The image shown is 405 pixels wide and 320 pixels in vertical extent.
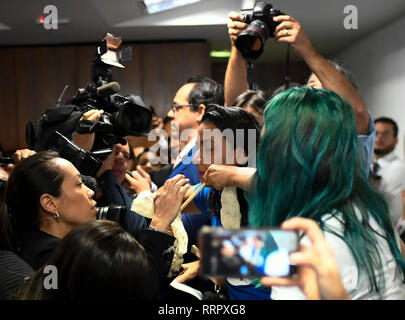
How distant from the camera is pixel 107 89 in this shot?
1.23 m

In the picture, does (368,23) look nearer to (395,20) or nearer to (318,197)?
(395,20)

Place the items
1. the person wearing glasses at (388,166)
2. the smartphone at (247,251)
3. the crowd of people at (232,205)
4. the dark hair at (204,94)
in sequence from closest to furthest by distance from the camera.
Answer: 1. the smartphone at (247,251)
2. the crowd of people at (232,205)
3. the dark hair at (204,94)
4. the person wearing glasses at (388,166)

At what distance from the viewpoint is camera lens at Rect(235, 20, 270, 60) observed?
1.02 metres

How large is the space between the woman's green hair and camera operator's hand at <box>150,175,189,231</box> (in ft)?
1.33

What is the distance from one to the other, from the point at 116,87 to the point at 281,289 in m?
0.82

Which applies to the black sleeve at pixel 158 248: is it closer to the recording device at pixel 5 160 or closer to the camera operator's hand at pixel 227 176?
the camera operator's hand at pixel 227 176

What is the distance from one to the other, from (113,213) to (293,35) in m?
0.58

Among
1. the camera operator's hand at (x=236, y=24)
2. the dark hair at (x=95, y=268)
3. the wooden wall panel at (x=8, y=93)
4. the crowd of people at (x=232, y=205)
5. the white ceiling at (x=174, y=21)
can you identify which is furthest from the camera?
the wooden wall panel at (x=8, y=93)

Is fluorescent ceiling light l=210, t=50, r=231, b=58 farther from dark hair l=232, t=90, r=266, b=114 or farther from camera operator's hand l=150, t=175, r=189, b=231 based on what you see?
camera operator's hand l=150, t=175, r=189, b=231

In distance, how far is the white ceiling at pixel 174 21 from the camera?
2.14 metres
